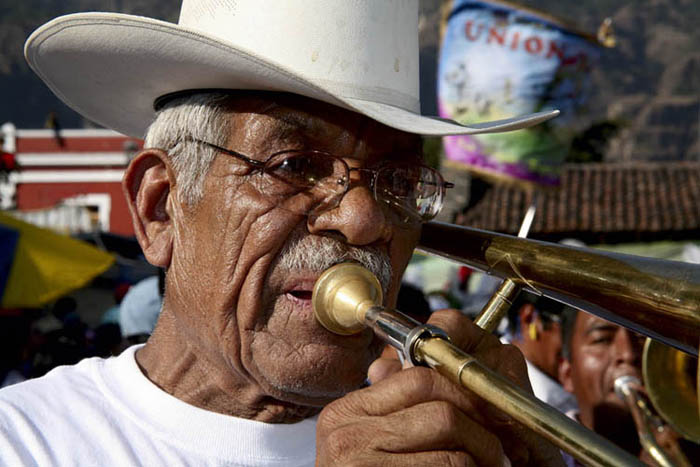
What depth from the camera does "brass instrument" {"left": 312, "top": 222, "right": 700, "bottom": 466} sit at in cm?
116

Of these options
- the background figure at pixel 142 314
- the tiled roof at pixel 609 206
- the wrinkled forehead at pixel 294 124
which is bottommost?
the tiled roof at pixel 609 206

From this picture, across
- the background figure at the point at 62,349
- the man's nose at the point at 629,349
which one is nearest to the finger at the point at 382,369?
the man's nose at the point at 629,349

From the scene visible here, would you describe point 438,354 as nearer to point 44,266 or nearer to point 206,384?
point 206,384

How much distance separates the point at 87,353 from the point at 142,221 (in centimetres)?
332

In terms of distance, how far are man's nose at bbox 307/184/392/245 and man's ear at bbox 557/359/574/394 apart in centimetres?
292

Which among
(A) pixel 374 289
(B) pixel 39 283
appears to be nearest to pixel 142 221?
(A) pixel 374 289

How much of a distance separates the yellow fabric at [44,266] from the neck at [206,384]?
6345mm

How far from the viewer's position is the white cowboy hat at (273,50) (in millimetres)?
1684

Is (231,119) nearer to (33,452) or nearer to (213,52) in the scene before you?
(213,52)

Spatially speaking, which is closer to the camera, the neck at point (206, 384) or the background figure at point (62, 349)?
the neck at point (206, 384)

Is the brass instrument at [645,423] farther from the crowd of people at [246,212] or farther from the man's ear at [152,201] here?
the man's ear at [152,201]

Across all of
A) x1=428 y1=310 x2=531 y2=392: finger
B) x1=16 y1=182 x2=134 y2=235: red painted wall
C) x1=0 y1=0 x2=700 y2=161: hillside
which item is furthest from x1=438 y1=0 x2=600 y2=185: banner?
x1=0 y1=0 x2=700 y2=161: hillside

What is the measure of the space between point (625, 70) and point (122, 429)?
10721cm

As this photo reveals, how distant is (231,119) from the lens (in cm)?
185
